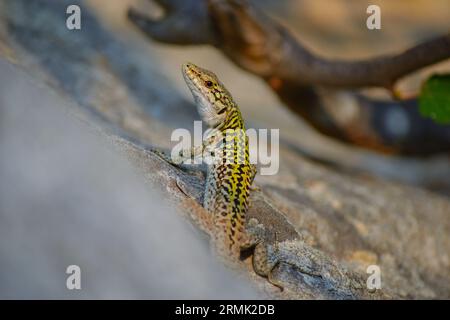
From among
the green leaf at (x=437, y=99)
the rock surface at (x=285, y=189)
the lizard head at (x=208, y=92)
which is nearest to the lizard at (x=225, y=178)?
the lizard head at (x=208, y=92)

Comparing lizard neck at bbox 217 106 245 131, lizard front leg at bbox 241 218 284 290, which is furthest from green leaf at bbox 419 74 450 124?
lizard front leg at bbox 241 218 284 290

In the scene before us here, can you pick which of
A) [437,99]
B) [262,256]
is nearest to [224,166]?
[262,256]

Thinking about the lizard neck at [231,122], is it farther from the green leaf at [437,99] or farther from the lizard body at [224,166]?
the green leaf at [437,99]

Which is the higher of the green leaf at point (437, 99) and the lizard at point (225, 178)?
the green leaf at point (437, 99)

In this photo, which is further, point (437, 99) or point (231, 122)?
point (437, 99)

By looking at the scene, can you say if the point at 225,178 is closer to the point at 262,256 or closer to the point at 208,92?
the point at 262,256

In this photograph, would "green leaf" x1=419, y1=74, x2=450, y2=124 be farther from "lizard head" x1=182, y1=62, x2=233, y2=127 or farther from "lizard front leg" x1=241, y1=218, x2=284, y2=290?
"lizard front leg" x1=241, y1=218, x2=284, y2=290

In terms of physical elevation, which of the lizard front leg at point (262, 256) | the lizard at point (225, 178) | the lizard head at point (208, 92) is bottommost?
the lizard front leg at point (262, 256)
